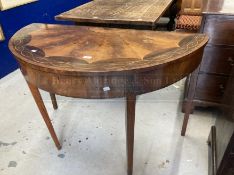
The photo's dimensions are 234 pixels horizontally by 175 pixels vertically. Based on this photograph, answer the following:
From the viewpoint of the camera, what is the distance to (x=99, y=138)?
151 centimetres

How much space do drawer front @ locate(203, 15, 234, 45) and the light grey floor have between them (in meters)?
0.63

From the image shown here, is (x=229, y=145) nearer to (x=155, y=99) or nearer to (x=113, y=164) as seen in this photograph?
(x=113, y=164)

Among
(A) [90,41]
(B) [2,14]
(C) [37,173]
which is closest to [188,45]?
(A) [90,41]

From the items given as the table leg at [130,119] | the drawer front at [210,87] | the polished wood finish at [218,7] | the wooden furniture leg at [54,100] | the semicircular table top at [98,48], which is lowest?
the wooden furniture leg at [54,100]

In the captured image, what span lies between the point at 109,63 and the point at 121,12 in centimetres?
86

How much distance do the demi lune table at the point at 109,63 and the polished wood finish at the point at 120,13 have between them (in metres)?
0.34

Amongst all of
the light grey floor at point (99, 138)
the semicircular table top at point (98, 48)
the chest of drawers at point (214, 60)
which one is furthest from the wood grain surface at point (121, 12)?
the light grey floor at point (99, 138)

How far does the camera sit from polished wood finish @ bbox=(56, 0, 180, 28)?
53.9 inches

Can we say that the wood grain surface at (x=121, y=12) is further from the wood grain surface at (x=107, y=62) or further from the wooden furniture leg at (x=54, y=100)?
the wooden furniture leg at (x=54, y=100)

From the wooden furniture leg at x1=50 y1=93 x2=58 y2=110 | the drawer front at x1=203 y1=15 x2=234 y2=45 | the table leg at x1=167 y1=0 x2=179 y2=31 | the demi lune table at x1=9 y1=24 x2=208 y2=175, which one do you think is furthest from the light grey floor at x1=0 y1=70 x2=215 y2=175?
the table leg at x1=167 y1=0 x2=179 y2=31

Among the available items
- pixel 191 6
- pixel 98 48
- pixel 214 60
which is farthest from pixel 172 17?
pixel 98 48

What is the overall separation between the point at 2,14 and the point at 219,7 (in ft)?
6.21

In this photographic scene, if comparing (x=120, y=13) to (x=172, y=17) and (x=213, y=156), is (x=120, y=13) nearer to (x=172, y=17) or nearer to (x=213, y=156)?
(x=213, y=156)

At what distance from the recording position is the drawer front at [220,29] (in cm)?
124
